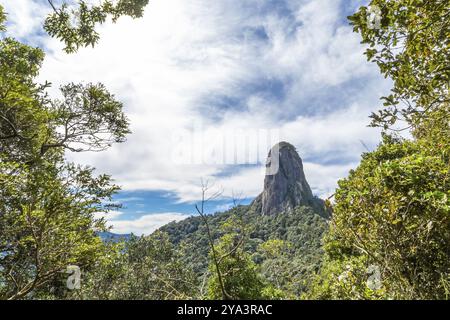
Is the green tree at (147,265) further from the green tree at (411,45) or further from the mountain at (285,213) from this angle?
the mountain at (285,213)

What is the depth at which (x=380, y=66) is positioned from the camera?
3.78m

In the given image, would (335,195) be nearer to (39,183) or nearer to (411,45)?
(411,45)

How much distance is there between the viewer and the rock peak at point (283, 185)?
114m

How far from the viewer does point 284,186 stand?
122m

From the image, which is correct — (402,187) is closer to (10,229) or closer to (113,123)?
(10,229)

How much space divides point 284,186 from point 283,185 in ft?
2.19

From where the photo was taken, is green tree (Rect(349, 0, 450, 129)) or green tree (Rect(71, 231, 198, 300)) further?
green tree (Rect(71, 231, 198, 300))

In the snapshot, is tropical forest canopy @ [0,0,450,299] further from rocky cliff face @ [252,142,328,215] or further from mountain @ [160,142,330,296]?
rocky cliff face @ [252,142,328,215]

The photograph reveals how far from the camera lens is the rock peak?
113812 mm

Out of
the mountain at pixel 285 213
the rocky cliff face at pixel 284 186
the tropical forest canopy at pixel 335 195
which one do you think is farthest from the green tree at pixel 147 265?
the rocky cliff face at pixel 284 186

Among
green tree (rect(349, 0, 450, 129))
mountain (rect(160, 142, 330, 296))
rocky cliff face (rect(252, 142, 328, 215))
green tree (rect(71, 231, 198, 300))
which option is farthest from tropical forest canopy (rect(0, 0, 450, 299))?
rocky cliff face (rect(252, 142, 328, 215))

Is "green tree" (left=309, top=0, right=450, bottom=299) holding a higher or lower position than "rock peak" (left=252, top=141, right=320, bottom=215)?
lower
